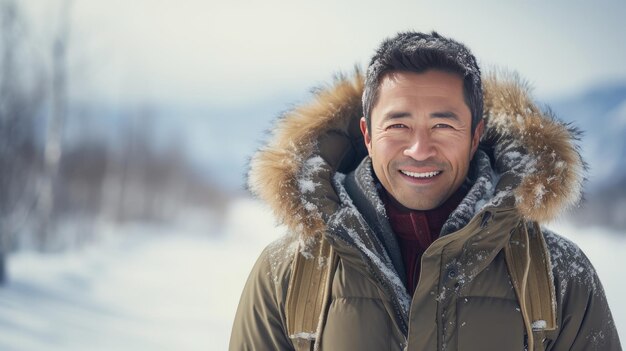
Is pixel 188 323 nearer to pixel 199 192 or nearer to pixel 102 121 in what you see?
pixel 102 121

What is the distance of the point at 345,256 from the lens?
177cm

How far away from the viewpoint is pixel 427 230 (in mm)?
1861

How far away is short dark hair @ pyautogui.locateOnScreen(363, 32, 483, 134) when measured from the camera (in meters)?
1.82

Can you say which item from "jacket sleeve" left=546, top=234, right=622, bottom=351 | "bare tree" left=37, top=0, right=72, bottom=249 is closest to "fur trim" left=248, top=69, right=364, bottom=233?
"jacket sleeve" left=546, top=234, right=622, bottom=351

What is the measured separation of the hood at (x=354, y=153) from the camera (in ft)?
6.01

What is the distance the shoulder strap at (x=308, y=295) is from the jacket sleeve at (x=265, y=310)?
0.17 ft

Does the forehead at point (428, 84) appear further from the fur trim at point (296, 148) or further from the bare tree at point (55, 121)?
the bare tree at point (55, 121)

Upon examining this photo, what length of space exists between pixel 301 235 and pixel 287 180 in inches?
7.1

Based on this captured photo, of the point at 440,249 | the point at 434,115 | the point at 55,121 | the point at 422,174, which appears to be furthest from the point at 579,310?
the point at 55,121

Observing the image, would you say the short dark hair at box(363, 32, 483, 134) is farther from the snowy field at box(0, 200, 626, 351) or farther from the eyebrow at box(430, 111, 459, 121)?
the snowy field at box(0, 200, 626, 351)

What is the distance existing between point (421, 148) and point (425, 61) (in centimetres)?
26

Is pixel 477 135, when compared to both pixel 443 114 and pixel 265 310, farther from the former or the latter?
pixel 265 310

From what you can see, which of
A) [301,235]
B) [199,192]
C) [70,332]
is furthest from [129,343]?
[199,192]

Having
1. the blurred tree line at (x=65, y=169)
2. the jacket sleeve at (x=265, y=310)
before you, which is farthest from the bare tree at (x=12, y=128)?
the jacket sleeve at (x=265, y=310)
